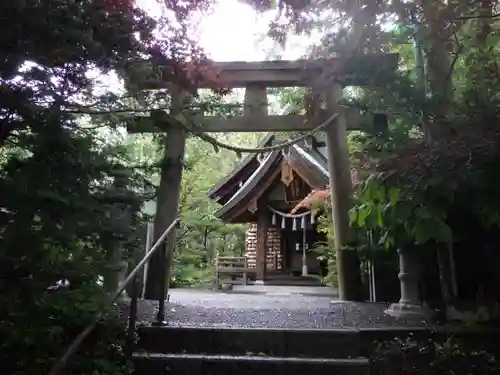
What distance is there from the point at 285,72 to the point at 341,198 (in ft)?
6.74

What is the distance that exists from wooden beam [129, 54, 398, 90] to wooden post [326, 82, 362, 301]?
800mm

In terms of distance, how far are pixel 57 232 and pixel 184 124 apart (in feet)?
4.28

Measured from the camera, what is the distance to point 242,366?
3.53 metres

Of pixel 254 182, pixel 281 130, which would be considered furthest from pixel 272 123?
pixel 254 182

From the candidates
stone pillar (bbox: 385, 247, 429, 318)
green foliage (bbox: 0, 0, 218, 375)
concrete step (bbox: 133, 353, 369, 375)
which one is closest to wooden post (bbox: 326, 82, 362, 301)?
stone pillar (bbox: 385, 247, 429, 318)

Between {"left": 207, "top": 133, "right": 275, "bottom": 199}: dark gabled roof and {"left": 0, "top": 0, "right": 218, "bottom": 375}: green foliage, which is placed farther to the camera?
{"left": 207, "top": 133, "right": 275, "bottom": 199}: dark gabled roof

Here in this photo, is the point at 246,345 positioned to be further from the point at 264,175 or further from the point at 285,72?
the point at 264,175

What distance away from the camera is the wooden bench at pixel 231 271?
13.4 meters

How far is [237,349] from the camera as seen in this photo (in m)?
3.94

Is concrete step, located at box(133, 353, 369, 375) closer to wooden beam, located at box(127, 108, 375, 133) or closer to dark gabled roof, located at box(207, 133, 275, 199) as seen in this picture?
wooden beam, located at box(127, 108, 375, 133)

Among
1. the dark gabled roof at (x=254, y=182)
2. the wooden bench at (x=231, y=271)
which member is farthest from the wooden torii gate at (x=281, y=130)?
the wooden bench at (x=231, y=271)

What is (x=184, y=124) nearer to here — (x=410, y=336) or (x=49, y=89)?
(x=49, y=89)

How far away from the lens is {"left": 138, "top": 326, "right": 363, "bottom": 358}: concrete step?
12.8 ft

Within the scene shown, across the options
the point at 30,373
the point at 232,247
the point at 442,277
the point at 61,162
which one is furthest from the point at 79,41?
the point at 232,247
